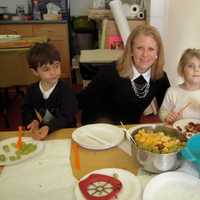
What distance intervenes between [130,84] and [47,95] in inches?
18.4

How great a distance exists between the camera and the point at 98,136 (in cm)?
125

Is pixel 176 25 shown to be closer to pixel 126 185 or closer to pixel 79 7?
pixel 79 7

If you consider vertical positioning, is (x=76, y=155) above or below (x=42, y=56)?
below

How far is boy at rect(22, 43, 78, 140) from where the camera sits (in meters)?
1.47

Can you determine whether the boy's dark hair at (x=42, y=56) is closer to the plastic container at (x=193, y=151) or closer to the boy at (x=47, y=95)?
the boy at (x=47, y=95)

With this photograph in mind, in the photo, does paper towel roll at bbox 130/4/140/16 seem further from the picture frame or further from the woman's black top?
the woman's black top

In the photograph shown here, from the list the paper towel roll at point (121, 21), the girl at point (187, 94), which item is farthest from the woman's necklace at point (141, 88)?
the paper towel roll at point (121, 21)

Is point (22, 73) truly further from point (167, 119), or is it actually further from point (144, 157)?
point (144, 157)

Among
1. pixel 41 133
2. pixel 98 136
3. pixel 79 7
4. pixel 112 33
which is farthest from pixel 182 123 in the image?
pixel 79 7

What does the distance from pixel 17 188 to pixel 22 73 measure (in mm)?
2033

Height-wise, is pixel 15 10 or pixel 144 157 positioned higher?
pixel 15 10

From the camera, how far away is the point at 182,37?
2818 mm

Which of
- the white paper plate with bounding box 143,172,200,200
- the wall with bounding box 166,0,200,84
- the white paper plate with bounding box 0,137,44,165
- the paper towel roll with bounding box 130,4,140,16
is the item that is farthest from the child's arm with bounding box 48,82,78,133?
the paper towel roll with bounding box 130,4,140,16

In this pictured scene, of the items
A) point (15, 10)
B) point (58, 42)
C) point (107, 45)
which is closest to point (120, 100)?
point (107, 45)
